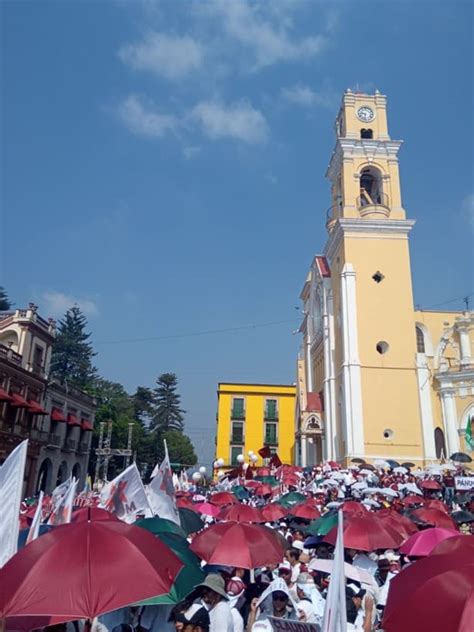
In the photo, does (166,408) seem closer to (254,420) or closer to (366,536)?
(254,420)

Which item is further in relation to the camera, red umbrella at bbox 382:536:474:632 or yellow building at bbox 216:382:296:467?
yellow building at bbox 216:382:296:467

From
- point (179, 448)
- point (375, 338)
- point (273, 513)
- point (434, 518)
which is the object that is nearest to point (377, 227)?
point (375, 338)

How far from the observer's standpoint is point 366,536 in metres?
7.23

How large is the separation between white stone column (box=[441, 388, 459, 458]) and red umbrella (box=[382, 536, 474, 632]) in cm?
3244

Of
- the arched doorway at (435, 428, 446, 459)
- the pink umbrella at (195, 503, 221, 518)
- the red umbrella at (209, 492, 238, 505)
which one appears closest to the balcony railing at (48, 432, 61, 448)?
the red umbrella at (209, 492, 238, 505)

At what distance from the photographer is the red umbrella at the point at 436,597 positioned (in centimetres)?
289

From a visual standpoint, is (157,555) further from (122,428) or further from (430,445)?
(122,428)

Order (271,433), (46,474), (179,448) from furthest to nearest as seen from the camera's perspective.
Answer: (179,448)
(271,433)
(46,474)

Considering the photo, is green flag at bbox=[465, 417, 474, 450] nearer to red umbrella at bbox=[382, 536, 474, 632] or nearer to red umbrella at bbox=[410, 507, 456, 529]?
red umbrella at bbox=[410, 507, 456, 529]

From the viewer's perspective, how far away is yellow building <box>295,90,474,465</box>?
107 ft

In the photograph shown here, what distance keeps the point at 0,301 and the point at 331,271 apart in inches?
1658

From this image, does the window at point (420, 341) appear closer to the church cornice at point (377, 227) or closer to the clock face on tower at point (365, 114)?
the church cornice at point (377, 227)

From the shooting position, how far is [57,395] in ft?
131

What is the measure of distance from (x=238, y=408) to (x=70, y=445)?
21827 mm
